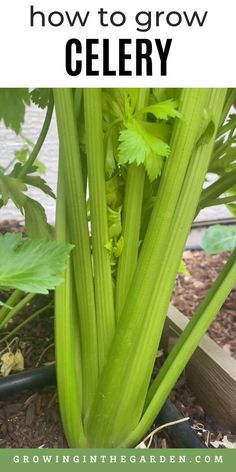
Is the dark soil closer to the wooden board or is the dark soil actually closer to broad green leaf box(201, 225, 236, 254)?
the wooden board

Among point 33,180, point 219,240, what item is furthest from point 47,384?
point 219,240

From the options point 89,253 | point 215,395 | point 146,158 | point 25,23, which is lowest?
point 215,395

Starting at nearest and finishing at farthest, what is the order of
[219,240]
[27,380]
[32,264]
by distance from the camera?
1. [32,264]
2. [27,380]
3. [219,240]

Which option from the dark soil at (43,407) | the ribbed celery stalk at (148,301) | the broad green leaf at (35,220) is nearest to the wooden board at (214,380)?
the dark soil at (43,407)

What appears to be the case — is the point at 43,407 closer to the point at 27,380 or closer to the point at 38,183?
the point at 27,380

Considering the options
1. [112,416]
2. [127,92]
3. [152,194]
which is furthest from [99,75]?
[112,416]

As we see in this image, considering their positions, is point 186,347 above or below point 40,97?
below
